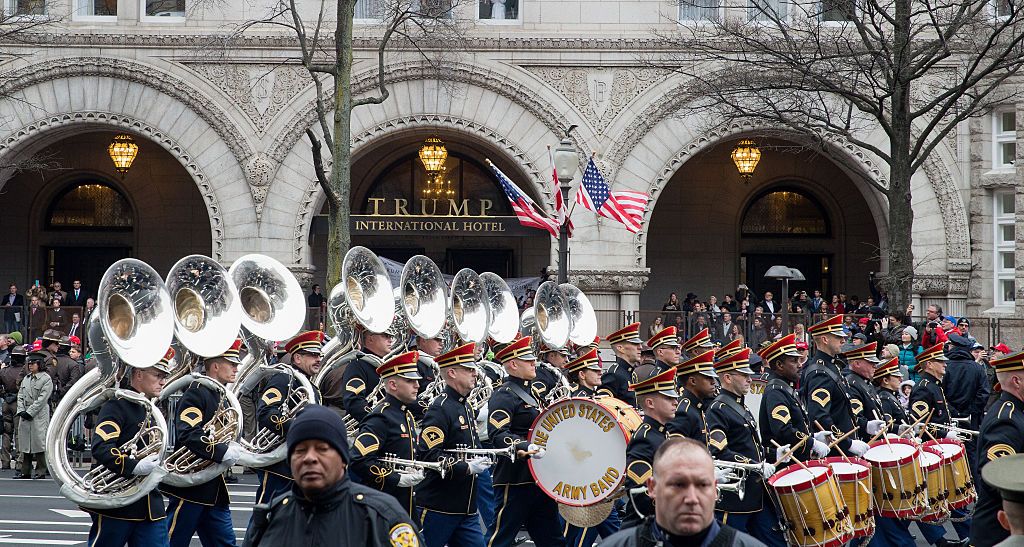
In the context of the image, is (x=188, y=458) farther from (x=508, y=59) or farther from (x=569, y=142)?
(x=508, y=59)

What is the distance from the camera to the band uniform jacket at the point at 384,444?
8.61m

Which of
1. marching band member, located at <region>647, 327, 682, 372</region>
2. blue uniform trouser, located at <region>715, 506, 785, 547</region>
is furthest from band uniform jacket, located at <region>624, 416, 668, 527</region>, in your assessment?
marching band member, located at <region>647, 327, 682, 372</region>

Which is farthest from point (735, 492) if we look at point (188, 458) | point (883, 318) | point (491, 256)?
point (491, 256)

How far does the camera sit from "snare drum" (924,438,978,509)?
408 inches

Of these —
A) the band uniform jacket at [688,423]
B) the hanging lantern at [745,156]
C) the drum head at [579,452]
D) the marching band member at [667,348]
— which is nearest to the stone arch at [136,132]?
the hanging lantern at [745,156]

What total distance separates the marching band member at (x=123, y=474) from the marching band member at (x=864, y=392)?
19.3ft

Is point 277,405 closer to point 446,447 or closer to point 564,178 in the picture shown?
point 446,447

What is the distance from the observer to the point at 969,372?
1438 cm

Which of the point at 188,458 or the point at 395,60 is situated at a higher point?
the point at 395,60

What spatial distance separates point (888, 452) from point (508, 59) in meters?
15.8

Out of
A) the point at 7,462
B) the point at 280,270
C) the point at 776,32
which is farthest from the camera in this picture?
the point at 776,32

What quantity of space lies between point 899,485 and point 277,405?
5.06 m

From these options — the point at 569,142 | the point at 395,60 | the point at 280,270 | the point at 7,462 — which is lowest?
the point at 7,462

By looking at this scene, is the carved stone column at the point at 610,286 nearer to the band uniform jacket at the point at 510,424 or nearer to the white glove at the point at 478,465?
the band uniform jacket at the point at 510,424
